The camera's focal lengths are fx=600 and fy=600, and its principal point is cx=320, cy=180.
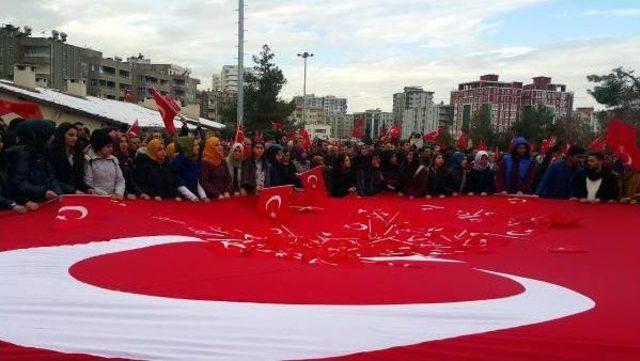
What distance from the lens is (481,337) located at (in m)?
2.87

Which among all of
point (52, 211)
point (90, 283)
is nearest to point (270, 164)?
point (52, 211)

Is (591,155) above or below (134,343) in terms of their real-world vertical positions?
above

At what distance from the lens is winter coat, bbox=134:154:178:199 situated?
7.05 meters

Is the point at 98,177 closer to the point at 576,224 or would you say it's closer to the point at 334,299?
the point at 334,299

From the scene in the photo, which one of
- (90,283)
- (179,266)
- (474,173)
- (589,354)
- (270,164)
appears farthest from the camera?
(474,173)

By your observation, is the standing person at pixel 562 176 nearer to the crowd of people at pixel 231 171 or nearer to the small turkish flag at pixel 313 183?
the crowd of people at pixel 231 171

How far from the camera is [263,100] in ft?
112

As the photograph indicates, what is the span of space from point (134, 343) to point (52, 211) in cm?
308

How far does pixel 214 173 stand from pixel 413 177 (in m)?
3.36

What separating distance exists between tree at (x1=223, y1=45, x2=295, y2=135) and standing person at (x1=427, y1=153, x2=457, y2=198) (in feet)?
80.2

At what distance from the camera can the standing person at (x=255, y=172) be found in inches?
322

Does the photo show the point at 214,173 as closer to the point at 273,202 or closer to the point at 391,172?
the point at 273,202

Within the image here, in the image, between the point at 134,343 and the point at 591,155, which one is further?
the point at 591,155

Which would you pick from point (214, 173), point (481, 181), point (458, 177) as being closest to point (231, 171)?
point (214, 173)
